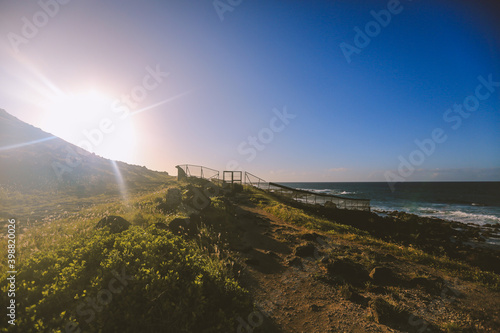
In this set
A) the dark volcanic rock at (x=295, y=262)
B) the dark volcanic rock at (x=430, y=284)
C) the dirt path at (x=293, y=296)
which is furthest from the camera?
the dark volcanic rock at (x=295, y=262)

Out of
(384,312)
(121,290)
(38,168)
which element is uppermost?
(38,168)

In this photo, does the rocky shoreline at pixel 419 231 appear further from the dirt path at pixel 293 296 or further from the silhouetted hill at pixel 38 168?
the silhouetted hill at pixel 38 168

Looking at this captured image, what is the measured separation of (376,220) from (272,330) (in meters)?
29.3

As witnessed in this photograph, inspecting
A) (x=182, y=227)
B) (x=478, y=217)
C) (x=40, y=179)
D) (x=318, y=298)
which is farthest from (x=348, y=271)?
(x=478, y=217)

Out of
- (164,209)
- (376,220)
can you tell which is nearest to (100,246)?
(164,209)

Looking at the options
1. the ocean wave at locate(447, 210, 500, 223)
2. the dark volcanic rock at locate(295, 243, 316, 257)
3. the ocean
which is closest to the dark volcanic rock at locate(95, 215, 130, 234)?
the dark volcanic rock at locate(295, 243, 316, 257)

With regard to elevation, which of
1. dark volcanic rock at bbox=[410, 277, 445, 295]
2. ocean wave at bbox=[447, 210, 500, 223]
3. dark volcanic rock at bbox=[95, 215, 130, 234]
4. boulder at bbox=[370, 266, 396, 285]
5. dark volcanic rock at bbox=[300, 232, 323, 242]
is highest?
dark volcanic rock at bbox=[95, 215, 130, 234]

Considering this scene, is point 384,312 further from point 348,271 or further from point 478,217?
point 478,217

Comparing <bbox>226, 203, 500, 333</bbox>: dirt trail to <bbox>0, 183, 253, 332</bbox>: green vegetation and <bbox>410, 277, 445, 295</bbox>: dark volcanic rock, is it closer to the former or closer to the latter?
<bbox>410, 277, 445, 295</bbox>: dark volcanic rock

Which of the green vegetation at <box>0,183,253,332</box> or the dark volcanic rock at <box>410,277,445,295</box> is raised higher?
the green vegetation at <box>0,183,253,332</box>

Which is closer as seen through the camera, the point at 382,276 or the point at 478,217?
the point at 382,276

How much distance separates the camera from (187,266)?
4.62m

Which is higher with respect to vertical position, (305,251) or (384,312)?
(305,251)

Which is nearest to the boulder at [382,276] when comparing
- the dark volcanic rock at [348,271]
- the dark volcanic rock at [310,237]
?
the dark volcanic rock at [348,271]
